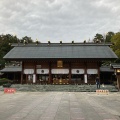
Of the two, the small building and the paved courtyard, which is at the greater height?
the small building

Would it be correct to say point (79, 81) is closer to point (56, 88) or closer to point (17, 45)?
point (56, 88)

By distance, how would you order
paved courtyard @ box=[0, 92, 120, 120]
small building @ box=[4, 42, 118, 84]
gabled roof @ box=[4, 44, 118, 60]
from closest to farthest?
paved courtyard @ box=[0, 92, 120, 120] < small building @ box=[4, 42, 118, 84] < gabled roof @ box=[4, 44, 118, 60]

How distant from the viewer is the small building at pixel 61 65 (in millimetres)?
39750

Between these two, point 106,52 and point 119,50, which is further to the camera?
point 119,50

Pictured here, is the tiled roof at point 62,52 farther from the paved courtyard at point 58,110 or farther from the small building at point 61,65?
the paved courtyard at point 58,110

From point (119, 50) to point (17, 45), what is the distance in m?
27.5

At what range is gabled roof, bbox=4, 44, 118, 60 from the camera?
40.3m

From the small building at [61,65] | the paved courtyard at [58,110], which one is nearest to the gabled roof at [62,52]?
the small building at [61,65]

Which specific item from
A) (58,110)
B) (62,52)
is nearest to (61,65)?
(62,52)

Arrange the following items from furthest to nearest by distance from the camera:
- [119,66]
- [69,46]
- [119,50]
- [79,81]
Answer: [119,50] → [69,46] → [79,81] → [119,66]

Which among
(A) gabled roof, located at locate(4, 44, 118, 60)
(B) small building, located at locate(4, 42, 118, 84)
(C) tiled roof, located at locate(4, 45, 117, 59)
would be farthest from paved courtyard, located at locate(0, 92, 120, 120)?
(C) tiled roof, located at locate(4, 45, 117, 59)

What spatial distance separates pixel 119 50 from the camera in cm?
5553

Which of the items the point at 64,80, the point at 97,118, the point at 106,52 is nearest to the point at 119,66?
the point at 106,52

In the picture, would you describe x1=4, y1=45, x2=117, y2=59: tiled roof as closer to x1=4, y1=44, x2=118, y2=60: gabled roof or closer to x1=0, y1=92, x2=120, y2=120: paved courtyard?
x1=4, y1=44, x2=118, y2=60: gabled roof
